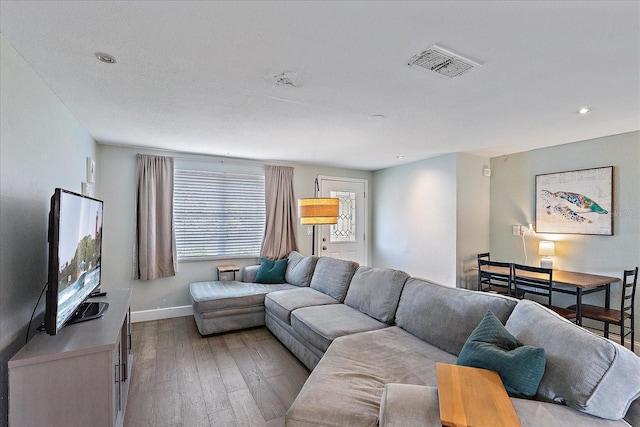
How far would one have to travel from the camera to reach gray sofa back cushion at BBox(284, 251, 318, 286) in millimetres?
4207

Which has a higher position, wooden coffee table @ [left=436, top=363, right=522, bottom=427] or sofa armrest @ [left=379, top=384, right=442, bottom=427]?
wooden coffee table @ [left=436, top=363, right=522, bottom=427]

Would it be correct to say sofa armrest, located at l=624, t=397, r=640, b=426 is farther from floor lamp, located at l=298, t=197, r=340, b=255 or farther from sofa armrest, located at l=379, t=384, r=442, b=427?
floor lamp, located at l=298, t=197, r=340, b=255

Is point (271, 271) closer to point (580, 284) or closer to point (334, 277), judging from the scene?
point (334, 277)

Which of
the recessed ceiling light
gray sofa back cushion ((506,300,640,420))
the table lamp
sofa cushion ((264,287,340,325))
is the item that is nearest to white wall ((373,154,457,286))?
the table lamp

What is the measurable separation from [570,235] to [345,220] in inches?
131

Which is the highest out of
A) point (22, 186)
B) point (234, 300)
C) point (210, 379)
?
point (22, 186)

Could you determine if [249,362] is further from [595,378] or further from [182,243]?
[595,378]

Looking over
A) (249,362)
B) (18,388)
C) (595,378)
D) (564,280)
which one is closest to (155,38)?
(18,388)

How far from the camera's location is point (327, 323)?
8.85ft

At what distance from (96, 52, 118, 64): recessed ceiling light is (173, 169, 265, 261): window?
2682mm

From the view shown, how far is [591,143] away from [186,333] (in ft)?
17.8

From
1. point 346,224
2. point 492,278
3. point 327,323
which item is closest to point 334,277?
point 327,323

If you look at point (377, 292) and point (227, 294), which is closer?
point (377, 292)

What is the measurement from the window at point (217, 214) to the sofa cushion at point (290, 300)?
1.31 meters
